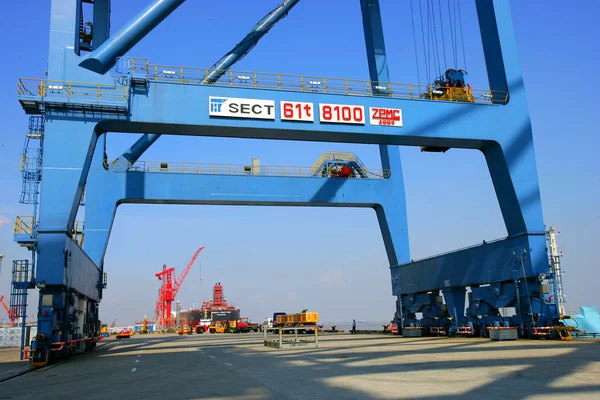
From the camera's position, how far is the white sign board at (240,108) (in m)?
21.8

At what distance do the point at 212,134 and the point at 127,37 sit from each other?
16.2 feet

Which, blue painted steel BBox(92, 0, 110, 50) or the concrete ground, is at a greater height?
blue painted steel BBox(92, 0, 110, 50)

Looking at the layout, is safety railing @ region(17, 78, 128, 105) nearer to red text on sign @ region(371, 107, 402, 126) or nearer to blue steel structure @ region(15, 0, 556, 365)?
blue steel structure @ region(15, 0, 556, 365)

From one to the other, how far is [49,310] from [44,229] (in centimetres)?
293

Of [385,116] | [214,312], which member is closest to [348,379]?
[385,116]

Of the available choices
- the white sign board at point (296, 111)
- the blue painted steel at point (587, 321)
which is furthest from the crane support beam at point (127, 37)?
the blue painted steel at point (587, 321)

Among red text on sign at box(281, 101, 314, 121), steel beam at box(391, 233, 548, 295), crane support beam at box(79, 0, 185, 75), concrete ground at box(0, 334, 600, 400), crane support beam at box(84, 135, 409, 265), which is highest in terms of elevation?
crane support beam at box(79, 0, 185, 75)

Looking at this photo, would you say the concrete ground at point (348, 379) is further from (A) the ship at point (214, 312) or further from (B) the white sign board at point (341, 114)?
(A) the ship at point (214, 312)

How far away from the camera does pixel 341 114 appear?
22938mm

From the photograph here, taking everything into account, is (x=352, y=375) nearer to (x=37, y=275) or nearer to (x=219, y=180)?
(x=37, y=275)

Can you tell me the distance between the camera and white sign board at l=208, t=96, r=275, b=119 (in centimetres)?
2181

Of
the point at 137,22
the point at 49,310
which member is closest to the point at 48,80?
the point at 137,22

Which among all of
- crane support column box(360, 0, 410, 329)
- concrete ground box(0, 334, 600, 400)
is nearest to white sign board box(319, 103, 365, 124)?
concrete ground box(0, 334, 600, 400)

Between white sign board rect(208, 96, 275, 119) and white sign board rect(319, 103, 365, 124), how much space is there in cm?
218
